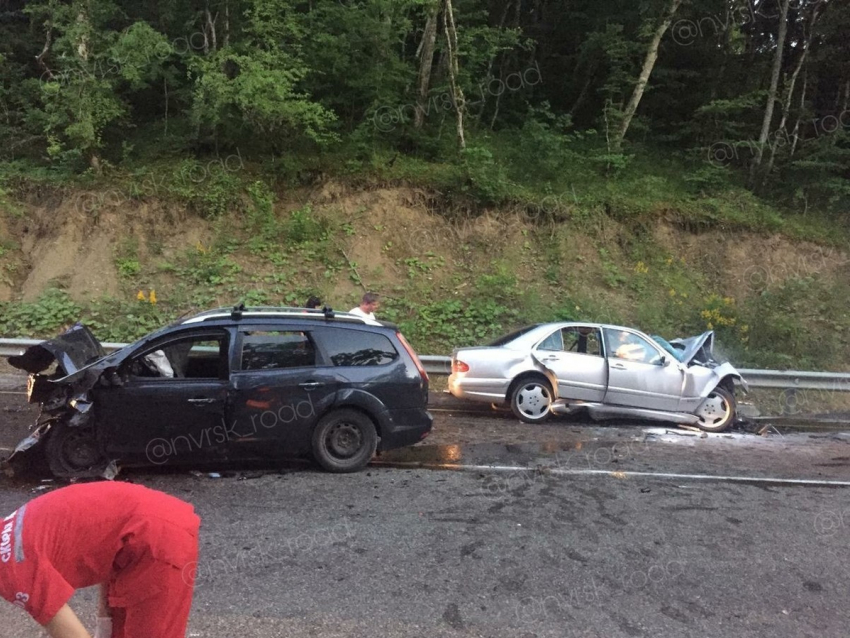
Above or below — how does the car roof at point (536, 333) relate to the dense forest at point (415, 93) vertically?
below

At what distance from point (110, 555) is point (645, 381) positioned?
28.7 ft

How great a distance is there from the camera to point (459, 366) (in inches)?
387

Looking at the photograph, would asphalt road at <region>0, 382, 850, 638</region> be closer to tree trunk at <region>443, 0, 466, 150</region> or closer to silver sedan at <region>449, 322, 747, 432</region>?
silver sedan at <region>449, 322, 747, 432</region>

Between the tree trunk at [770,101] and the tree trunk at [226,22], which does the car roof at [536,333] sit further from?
the tree trunk at [226,22]

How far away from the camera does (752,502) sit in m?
6.26

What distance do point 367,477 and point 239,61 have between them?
36.0 ft

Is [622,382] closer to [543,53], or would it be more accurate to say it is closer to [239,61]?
[239,61]

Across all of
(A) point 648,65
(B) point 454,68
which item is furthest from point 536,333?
(A) point 648,65

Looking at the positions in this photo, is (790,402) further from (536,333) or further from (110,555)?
(110,555)

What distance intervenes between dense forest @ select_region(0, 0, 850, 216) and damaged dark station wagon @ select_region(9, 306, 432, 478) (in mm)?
9147

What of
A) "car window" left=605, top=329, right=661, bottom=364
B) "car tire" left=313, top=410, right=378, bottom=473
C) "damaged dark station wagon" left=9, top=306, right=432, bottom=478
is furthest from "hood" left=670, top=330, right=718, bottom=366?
"car tire" left=313, top=410, right=378, bottom=473

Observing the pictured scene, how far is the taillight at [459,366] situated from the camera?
32.0 ft

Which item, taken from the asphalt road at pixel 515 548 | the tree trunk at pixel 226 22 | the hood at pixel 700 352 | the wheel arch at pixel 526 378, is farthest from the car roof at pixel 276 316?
the tree trunk at pixel 226 22

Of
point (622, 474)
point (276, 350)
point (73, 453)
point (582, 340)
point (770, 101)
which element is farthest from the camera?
point (770, 101)
